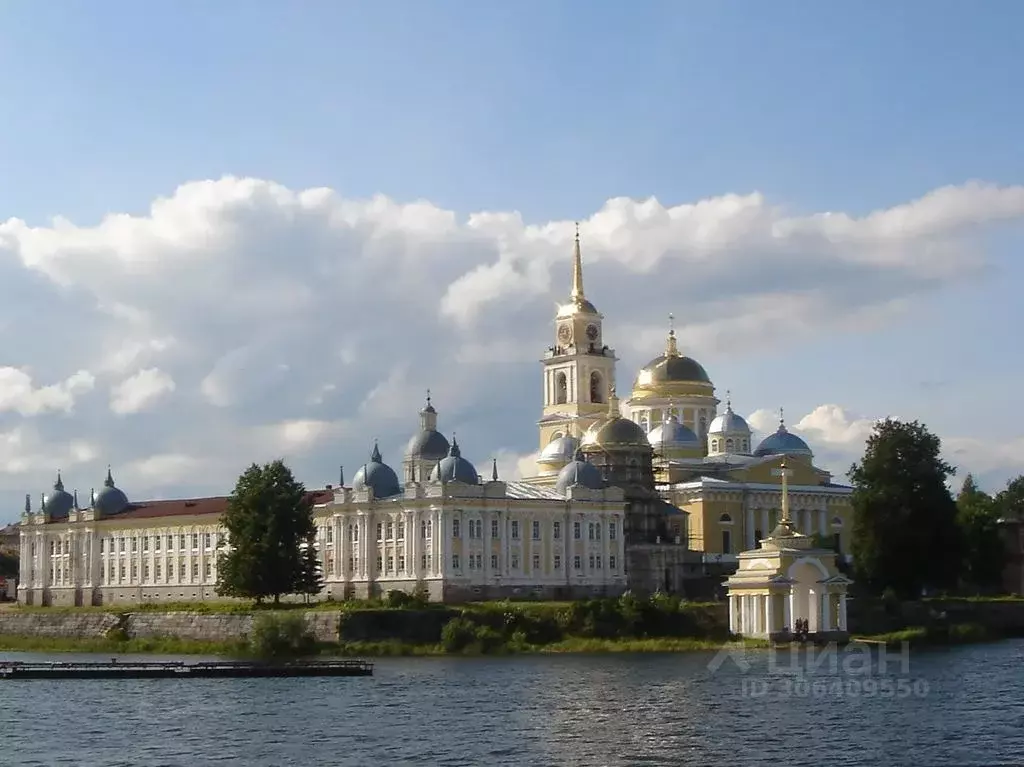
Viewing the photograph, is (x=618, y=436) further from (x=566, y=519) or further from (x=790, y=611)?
(x=790, y=611)

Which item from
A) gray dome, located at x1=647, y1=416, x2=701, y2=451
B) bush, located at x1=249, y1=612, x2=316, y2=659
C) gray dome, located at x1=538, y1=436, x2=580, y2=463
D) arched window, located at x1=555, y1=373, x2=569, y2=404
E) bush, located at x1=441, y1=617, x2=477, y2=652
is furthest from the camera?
arched window, located at x1=555, y1=373, x2=569, y2=404

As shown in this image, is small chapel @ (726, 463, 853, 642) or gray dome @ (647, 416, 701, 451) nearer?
small chapel @ (726, 463, 853, 642)

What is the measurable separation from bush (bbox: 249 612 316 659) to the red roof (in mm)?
28219

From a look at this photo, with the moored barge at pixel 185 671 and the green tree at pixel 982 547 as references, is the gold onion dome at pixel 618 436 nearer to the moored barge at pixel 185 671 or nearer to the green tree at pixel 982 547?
the green tree at pixel 982 547

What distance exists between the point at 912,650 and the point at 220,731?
45.6 m

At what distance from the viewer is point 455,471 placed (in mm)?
120438

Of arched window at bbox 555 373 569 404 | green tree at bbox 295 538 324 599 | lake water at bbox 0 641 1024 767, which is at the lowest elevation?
lake water at bbox 0 641 1024 767

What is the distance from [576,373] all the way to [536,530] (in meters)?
32.5

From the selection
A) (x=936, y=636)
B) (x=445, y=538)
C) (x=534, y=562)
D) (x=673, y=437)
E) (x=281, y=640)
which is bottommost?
(x=936, y=636)

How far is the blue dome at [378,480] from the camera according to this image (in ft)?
411

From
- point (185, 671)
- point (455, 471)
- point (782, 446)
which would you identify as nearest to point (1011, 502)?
point (782, 446)

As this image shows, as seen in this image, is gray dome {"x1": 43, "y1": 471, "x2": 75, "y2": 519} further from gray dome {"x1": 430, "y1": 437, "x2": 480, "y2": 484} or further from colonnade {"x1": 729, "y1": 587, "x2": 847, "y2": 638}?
colonnade {"x1": 729, "y1": 587, "x2": 847, "y2": 638}

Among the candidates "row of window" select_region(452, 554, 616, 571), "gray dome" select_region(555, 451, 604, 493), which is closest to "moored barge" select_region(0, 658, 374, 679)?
"row of window" select_region(452, 554, 616, 571)

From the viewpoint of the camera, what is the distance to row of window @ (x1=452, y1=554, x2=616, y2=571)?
117750mm
